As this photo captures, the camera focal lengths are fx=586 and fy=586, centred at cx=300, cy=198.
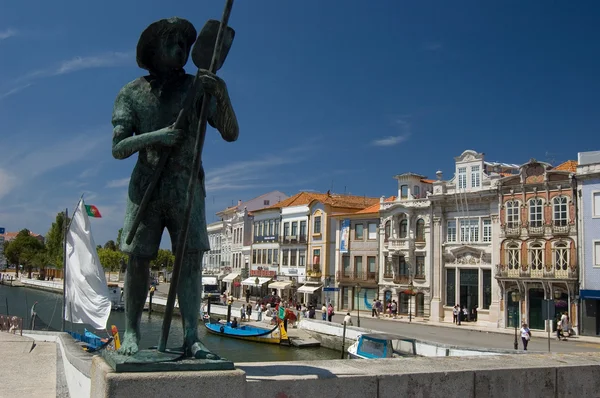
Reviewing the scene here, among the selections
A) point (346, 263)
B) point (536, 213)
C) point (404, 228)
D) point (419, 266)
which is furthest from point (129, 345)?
point (346, 263)

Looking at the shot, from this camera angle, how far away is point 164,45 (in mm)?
4664

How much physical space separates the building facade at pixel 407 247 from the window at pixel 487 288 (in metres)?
4.19

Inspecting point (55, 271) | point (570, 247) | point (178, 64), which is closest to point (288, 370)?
point (178, 64)

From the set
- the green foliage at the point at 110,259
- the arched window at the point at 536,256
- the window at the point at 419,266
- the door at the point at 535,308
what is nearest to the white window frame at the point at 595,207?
the arched window at the point at 536,256

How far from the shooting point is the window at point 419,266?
42.6 meters

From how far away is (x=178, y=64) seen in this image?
15.5 ft

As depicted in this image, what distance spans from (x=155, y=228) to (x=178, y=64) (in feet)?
4.37

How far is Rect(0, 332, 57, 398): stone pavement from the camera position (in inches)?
297

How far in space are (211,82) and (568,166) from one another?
123 feet

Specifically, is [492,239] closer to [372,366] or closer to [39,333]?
[39,333]

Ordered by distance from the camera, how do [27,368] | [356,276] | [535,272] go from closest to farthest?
[27,368]
[535,272]
[356,276]

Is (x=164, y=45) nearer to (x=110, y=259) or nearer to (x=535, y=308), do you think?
(x=535, y=308)

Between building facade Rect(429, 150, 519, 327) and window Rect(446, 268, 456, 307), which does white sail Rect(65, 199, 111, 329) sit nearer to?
building facade Rect(429, 150, 519, 327)

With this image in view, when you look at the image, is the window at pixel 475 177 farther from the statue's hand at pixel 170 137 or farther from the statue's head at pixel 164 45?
the statue's hand at pixel 170 137
